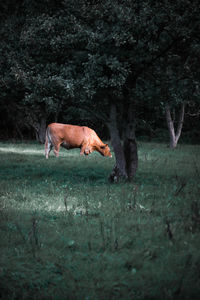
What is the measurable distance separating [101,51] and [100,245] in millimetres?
7183

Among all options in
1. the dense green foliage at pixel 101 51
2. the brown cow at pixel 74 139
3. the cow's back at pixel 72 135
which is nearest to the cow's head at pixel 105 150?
the brown cow at pixel 74 139

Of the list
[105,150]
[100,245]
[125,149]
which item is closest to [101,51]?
[125,149]

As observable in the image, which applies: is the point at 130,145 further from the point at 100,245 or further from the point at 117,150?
the point at 100,245

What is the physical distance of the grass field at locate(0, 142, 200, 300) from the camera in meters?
4.75

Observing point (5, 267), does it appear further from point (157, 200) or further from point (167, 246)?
point (157, 200)

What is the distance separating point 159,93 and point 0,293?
9299mm

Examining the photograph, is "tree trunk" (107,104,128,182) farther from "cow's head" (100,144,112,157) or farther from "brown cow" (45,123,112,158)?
"cow's head" (100,144,112,157)

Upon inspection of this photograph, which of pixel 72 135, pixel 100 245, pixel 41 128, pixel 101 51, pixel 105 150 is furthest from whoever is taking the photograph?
pixel 41 128

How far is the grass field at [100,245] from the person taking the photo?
15.6 feet

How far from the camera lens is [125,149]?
13.9 meters

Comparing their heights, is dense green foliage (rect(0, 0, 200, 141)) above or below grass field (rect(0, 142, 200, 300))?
above

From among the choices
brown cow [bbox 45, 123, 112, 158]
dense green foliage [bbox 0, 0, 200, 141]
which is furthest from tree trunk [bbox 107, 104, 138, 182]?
brown cow [bbox 45, 123, 112, 158]

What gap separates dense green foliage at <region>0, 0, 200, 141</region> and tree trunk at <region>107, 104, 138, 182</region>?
1.13 feet

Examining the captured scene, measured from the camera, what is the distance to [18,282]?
196 inches
